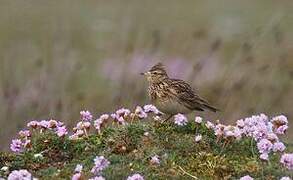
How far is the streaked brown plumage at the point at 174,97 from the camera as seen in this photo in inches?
365

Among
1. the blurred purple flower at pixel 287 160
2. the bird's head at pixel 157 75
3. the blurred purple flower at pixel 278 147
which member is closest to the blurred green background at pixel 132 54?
the bird's head at pixel 157 75

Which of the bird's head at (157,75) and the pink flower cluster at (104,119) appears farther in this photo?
the bird's head at (157,75)

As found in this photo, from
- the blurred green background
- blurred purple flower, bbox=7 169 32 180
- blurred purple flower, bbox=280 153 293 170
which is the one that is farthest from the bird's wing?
the blurred green background

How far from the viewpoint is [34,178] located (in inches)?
309

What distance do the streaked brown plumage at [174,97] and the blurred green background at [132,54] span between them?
2.72 m

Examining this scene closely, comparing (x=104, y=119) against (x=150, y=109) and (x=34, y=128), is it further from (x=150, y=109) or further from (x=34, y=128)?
(x=34, y=128)

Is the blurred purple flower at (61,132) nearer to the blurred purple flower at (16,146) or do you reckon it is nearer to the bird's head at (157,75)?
the blurred purple flower at (16,146)

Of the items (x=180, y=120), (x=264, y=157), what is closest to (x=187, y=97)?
(x=180, y=120)

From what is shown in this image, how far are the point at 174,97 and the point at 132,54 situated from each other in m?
6.19

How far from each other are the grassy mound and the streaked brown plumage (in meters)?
0.31

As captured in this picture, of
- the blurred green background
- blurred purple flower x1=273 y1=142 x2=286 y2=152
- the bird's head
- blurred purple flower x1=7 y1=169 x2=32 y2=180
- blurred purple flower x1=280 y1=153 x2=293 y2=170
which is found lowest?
blurred purple flower x1=7 y1=169 x2=32 y2=180

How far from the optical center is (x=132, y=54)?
15.5 m

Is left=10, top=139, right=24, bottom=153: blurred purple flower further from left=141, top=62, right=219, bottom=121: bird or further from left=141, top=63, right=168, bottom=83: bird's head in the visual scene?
left=141, top=63, right=168, bottom=83: bird's head

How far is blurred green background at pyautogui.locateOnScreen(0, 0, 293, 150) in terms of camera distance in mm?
13383
